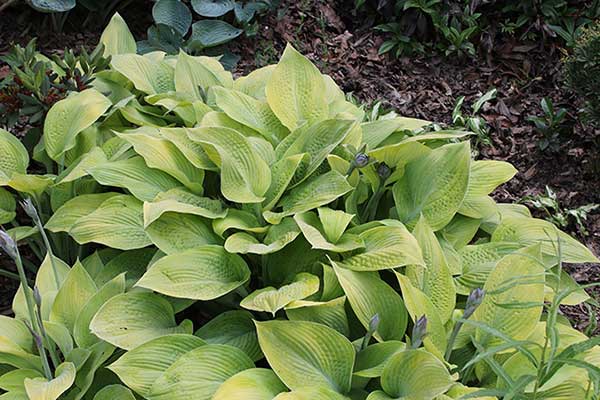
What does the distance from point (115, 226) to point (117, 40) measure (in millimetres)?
1166

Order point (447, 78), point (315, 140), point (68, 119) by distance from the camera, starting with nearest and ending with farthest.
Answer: point (315, 140), point (68, 119), point (447, 78)

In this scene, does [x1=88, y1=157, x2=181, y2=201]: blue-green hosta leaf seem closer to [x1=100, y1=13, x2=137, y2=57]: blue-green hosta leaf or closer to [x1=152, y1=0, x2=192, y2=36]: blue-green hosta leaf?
[x1=100, y1=13, x2=137, y2=57]: blue-green hosta leaf

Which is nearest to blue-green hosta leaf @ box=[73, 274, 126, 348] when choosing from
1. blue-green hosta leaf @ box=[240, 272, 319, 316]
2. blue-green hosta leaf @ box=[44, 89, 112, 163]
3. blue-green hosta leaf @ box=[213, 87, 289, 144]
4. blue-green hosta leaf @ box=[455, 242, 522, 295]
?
blue-green hosta leaf @ box=[240, 272, 319, 316]

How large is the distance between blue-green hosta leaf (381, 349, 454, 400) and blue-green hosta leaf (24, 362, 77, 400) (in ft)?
2.54

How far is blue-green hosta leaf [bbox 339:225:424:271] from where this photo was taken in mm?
2008

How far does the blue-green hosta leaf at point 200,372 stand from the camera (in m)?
1.83

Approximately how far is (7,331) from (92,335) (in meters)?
0.23

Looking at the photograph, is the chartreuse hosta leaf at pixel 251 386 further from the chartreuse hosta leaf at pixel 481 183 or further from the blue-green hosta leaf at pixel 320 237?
the chartreuse hosta leaf at pixel 481 183

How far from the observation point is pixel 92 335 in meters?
2.02

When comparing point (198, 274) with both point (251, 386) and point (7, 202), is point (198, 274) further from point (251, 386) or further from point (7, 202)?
point (7, 202)

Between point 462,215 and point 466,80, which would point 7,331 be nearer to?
point 462,215

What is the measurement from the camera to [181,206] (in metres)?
2.12

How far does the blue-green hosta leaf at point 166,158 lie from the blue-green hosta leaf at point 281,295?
50 centimetres

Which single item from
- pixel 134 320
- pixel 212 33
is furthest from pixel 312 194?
pixel 212 33
